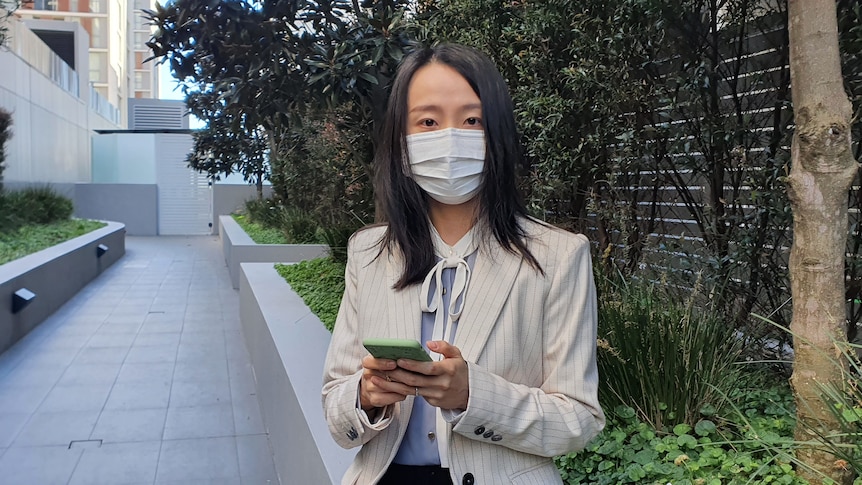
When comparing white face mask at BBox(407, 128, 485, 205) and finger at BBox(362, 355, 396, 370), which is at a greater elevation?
white face mask at BBox(407, 128, 485, 205)

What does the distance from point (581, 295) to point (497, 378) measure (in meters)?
0.26

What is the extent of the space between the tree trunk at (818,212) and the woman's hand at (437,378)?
50.7 inches

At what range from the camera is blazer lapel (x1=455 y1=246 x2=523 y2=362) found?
57.7 inches

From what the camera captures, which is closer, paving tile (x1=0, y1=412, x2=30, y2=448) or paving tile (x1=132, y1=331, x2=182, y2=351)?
paving tile (x1=0, y1=412, x2=30, y2=448)

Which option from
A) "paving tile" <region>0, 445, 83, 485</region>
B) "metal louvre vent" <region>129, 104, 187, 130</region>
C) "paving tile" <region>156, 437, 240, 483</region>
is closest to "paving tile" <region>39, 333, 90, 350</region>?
"paving tile" <region>0, 445, 83, 485</region>

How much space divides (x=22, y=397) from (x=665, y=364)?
18.1ft

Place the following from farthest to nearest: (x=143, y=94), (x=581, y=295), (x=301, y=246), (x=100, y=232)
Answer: (x=143, y=94) < (x=100, y=232) < (x=301, y=246) < (x=581, y=295)

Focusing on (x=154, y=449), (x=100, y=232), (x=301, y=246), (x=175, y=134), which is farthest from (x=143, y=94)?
(x=154, y=449)

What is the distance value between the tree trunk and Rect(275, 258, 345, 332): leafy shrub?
402cm

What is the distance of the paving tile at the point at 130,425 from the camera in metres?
5.24

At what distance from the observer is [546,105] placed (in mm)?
4613

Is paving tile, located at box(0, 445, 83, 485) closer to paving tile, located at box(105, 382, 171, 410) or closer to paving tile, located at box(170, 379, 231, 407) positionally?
paving tile, located at box(105, 382, 171, 410)

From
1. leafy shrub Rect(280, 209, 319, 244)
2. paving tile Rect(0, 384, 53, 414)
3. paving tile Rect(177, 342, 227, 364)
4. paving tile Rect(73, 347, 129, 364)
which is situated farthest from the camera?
leafy shrub Rect(280, 209, 319, 244)

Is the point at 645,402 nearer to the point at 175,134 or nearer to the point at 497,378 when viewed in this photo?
the point at 497,378
